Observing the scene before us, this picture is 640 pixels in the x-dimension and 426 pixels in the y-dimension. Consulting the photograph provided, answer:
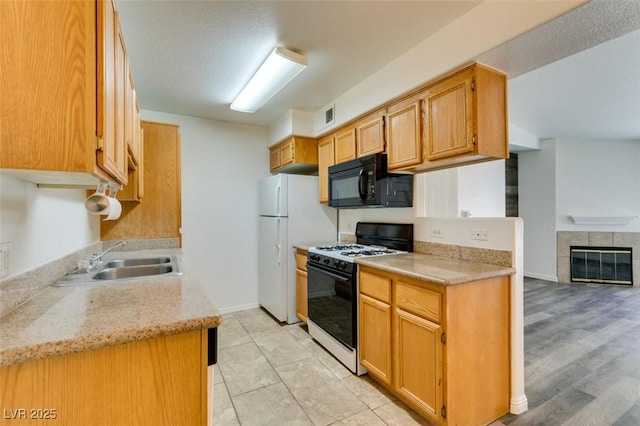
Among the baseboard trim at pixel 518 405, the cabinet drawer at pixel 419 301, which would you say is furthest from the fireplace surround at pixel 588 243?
the cabinet drawer at pixel 419 301

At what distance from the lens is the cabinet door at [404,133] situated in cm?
226

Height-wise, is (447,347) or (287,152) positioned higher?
(287,152)

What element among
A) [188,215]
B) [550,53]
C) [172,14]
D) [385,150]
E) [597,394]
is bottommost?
[597,394]

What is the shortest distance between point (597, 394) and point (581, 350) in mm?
781

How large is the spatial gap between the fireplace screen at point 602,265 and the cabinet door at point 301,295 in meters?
5.07

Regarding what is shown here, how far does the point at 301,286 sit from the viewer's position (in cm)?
337

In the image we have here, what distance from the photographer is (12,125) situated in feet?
2.68

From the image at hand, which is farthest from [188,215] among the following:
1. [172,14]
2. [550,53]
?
[550,53]

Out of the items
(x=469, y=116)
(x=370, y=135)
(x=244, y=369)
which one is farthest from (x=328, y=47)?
(x=244, y=369)

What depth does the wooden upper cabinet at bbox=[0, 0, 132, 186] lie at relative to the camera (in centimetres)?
82

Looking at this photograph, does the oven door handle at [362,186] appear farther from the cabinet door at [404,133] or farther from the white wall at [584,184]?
the white wall at [584,184]

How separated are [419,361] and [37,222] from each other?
215 cm

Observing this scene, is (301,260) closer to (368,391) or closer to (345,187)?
(345,187)

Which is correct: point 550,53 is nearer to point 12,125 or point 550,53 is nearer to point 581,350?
point 12,125
